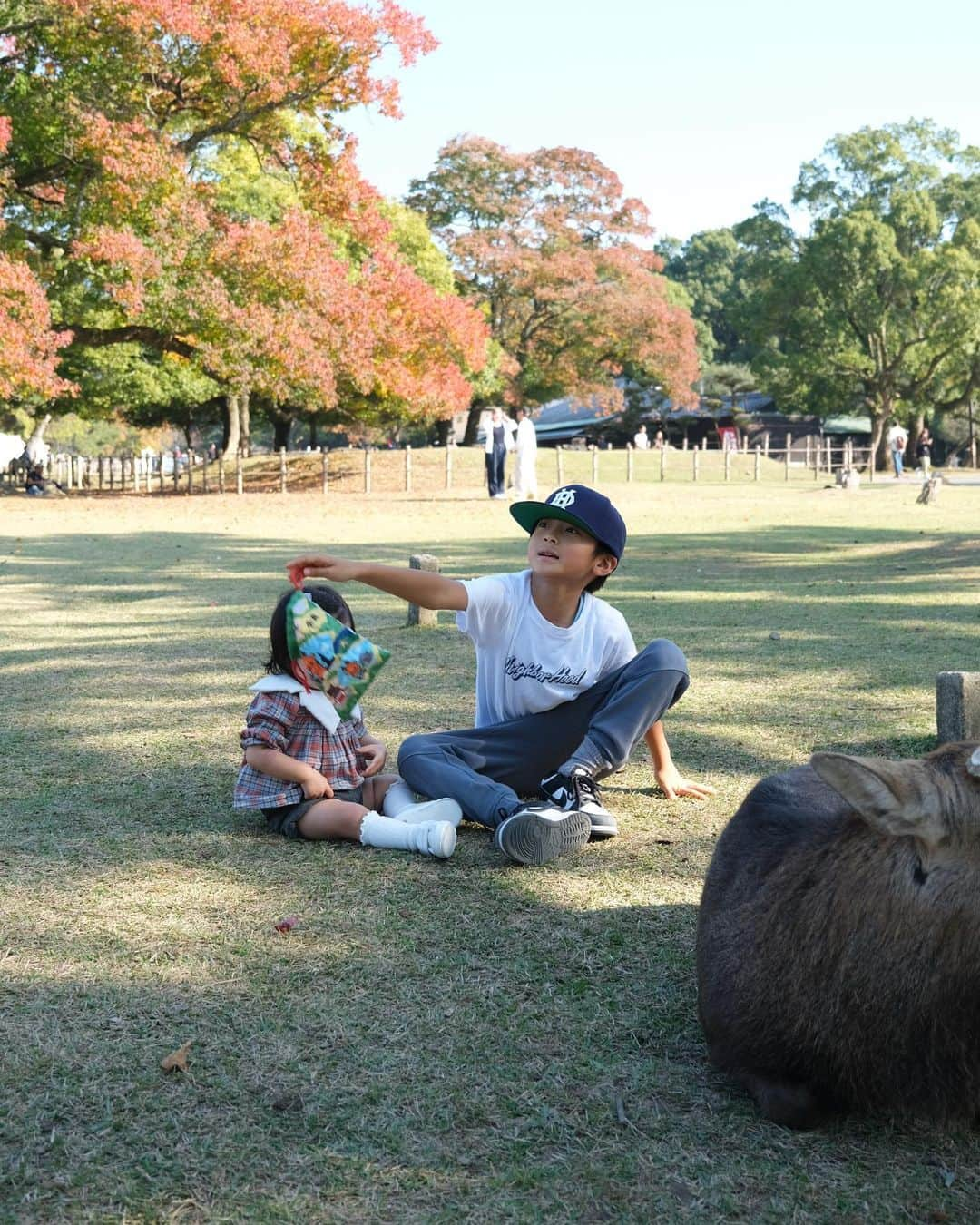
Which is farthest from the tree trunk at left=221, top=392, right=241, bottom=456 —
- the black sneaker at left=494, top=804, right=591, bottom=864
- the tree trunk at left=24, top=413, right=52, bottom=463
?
the black sneaker at left=494, top=804, right=591, bottom=864

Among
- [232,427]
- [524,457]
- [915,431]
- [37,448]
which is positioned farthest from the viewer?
[915,431]

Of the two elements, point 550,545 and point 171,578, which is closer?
point 550,545

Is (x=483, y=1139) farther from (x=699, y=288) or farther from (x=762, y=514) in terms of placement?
(x=699, y=288)

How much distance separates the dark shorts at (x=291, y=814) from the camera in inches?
175

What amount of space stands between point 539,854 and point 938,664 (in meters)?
4.12

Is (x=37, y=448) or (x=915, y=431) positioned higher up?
(x=915, y=431)

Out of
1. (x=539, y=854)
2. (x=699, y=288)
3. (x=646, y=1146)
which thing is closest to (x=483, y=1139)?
(x=646, y=1146)

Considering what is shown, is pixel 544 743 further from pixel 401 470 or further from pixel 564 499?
pixel 401 470

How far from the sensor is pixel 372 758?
4.70 m

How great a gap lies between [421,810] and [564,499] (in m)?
1.16

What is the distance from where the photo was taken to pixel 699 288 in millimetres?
81438

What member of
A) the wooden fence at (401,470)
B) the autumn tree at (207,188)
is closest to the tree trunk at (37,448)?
the wooden fence at (401,470)

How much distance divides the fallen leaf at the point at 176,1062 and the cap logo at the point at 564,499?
2.20 metres

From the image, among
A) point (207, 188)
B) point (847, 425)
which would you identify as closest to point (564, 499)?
point (207, 188)
